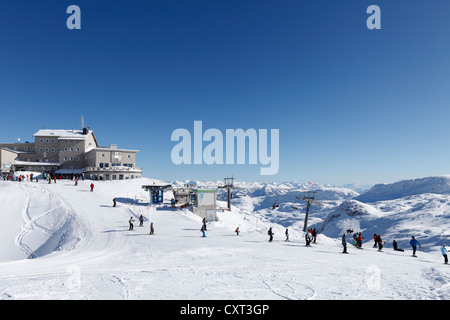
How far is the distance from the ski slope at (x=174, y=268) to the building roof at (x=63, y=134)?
123 ft

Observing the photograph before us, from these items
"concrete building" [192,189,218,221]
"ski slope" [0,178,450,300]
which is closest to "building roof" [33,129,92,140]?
"ski slope" [0,178,450,300]

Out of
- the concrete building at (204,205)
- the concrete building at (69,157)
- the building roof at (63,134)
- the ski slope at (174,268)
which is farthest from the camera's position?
the building roof at (63,134)

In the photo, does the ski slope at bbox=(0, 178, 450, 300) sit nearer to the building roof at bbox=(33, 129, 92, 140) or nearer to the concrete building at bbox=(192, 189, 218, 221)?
the concrete building at bbox=(192, 189, 218, 221)

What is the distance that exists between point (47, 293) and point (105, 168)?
152ft

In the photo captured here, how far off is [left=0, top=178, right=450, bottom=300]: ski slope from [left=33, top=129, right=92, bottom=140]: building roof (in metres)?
37.6

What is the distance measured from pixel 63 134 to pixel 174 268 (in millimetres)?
67892

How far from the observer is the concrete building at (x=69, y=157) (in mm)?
52191

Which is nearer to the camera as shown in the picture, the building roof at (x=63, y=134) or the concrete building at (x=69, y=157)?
the concrete building at (x=69, y=157)

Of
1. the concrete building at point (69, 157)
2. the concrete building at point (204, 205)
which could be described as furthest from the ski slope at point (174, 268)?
the concrete building at point (69, 157)

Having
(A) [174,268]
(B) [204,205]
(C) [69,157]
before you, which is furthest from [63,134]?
(A) [174,268]

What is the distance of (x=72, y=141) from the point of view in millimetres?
59375

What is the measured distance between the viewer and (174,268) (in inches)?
473

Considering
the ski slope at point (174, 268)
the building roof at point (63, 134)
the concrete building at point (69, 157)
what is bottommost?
the ski slope at point (174, 268)

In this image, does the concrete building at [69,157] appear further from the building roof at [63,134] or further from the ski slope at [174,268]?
the ski slope at [174,268]
